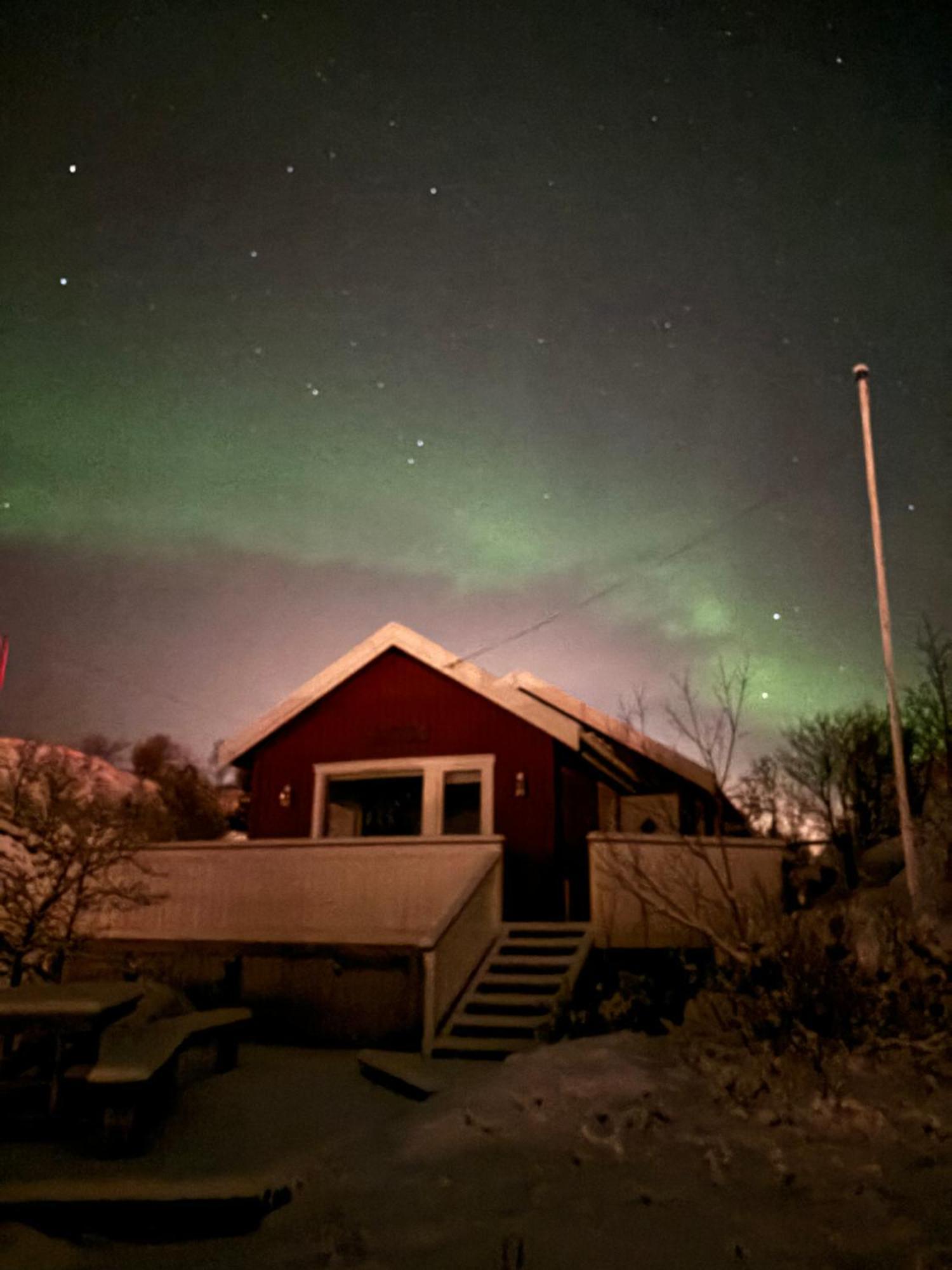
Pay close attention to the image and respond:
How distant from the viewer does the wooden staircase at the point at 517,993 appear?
916cm

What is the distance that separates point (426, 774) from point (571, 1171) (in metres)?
10.1

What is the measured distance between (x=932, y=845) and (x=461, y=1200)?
10.8 metres

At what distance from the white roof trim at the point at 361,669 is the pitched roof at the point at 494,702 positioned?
12 millimetres

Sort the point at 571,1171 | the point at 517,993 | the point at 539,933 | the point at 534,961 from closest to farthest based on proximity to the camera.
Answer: the point at 571,1171, the point at 517,993, the point at 534,961, the point at 539,933

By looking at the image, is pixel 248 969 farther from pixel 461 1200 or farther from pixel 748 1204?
pixel 748 1204

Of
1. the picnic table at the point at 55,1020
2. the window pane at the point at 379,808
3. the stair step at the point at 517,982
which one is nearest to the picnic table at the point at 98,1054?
the picnic table at the point at 55,1020

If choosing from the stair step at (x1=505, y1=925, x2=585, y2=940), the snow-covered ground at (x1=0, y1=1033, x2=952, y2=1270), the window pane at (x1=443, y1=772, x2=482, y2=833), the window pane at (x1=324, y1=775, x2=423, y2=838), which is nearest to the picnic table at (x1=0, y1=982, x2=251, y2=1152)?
the snow-covered ground at (x1=0, y1=1033, x2=952, y2=1270)

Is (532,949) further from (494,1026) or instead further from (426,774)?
(426,774)

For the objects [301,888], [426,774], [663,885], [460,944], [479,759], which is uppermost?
[479,759]

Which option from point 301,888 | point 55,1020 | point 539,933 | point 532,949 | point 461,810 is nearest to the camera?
point 55,1020

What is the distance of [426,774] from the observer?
1513 centimetres

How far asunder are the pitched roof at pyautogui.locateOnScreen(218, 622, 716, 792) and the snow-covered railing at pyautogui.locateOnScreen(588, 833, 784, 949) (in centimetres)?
199

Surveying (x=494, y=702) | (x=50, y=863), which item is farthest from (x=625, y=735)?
(x=50, y=863)

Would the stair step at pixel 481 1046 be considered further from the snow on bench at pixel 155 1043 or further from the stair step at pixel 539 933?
the stair step at pixel 539 933
